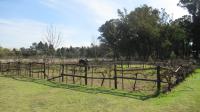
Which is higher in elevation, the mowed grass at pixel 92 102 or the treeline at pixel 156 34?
the treeline at pixel 156 34

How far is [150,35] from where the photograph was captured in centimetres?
6462

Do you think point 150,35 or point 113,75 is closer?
point 113,75

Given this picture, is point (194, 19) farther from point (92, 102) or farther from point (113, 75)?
point (92, 102)

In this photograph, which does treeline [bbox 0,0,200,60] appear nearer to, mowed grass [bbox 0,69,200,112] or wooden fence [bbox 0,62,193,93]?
wooden fence [bbox 0,62,193,93]

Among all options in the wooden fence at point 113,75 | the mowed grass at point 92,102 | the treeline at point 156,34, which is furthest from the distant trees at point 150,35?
the mowed grass at point 92,102

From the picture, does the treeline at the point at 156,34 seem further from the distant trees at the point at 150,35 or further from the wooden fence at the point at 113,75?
the wooden fence at the point at 113,75

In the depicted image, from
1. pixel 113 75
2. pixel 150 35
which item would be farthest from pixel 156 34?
pixel 113 75

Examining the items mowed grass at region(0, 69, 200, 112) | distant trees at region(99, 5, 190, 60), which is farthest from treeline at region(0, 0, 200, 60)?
mowed grass at region(0, 69, 200, 112)

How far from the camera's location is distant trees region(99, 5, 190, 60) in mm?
65312

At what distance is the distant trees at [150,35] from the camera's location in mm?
65312

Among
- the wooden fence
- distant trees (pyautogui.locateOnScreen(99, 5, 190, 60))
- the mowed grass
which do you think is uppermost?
distant trees (pyautogui.locateOnScreen(99, 5, 190, 60))

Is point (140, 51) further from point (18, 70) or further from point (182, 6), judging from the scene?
point (18, 70)

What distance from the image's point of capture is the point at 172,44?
68.9 meters

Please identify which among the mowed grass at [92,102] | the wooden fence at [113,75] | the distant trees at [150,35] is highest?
the distant trees at [150,35]
